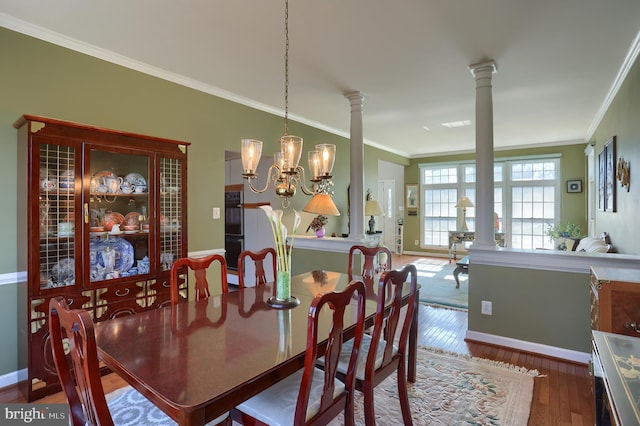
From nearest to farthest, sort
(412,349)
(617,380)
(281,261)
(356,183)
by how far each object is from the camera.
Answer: (617,380)
(281,261)
(412,349)
(356,183)

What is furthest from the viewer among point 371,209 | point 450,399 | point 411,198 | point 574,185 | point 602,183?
point 411,198

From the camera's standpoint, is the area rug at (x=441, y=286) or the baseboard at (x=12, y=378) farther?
the area rug at (x=441, y=286)

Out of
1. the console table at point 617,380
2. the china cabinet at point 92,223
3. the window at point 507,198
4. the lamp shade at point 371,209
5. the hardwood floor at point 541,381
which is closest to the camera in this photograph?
the console table at point 617,380

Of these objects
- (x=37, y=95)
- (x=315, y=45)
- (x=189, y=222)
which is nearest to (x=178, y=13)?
(x=315, y=45)

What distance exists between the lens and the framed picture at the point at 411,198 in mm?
8688

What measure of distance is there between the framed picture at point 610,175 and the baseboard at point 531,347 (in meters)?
1.91

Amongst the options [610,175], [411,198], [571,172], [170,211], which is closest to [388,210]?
[411,198]

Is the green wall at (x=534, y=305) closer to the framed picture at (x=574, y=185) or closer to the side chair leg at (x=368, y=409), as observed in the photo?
the side chair leg at (x=368, y=409)

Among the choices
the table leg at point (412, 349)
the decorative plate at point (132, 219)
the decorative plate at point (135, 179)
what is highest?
the decorative plate at point (135, 179)

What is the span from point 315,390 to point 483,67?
308 centimetres

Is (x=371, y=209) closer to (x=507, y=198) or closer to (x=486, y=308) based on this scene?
(x=486, y=308)

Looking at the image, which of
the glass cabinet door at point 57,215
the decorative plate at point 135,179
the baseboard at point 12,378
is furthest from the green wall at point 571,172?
the baseboard at point 12,378

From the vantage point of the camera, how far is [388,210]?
356 inches

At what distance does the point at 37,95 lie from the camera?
2.49 meters
